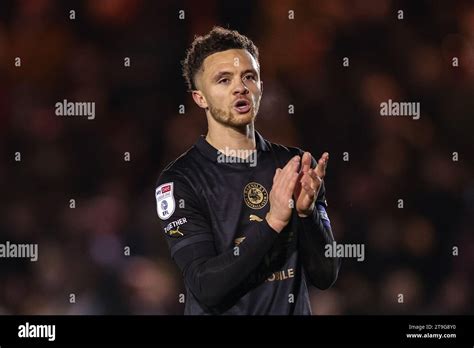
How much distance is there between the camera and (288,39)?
14.9 ft

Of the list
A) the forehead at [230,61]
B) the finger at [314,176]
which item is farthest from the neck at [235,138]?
the finger at [314,176]

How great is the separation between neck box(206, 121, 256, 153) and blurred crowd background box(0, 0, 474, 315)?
1.23m

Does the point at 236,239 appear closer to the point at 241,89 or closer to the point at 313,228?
the point at 313,228

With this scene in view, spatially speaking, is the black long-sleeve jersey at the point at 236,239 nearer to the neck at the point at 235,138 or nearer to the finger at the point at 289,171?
the neck at the point at 235,138

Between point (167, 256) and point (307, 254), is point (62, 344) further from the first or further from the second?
point (307, 254)

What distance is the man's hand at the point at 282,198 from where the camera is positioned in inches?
106

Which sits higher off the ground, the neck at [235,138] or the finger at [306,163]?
the neck at [235,138]

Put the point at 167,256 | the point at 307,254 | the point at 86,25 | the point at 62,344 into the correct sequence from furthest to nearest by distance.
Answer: the point at 86,25, the point at 167,256, the point at 62,344, the point at 307,254

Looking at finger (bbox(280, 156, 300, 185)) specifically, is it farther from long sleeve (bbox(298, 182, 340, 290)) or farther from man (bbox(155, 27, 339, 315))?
long sleeve (bbox(298, 182, 340, 290))

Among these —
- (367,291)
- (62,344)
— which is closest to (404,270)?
(367,291)

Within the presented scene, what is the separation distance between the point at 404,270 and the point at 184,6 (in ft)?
6.50

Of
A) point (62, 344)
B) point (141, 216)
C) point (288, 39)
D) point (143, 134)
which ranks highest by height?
point (288, 39)

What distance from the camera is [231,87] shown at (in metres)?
3.06

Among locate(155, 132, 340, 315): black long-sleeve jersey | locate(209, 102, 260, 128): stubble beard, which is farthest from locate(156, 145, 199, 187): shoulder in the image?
locate(209, 102, 260, 128): stubble beard
